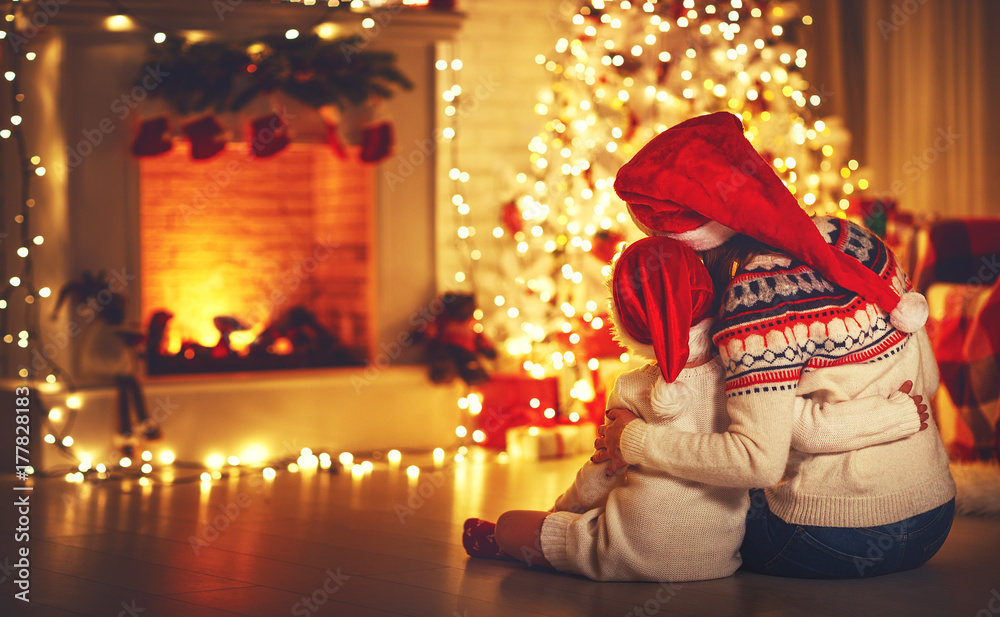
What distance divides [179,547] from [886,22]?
158 inches

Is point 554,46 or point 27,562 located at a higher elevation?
point 554,46

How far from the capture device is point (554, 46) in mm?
4234

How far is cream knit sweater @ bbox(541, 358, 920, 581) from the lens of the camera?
74.3 inches

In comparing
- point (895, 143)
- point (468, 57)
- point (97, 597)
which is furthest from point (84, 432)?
point (895, 143)

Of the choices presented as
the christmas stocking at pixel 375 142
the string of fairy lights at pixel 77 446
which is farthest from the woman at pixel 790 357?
the christmas stocking at pixel 375 142

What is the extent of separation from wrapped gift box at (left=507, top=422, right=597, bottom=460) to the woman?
1.61m

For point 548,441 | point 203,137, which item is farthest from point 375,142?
point 548,441

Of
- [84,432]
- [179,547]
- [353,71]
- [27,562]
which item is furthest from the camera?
[353,71]

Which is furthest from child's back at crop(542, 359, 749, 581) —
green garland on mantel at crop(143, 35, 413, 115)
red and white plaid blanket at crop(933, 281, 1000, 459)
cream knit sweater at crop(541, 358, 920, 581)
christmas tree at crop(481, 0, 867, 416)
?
green garland on mantel at crop(143, 35, 413, 115)

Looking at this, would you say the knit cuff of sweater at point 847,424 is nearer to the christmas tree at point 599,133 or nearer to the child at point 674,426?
the child at point 674,426

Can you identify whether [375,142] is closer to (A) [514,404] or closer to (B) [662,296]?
(A) [514,404]

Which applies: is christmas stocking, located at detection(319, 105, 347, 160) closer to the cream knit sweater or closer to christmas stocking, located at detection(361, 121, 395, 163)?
christmas stocking, located at detection(361, 121, 395, 163)

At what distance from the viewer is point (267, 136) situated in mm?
3539

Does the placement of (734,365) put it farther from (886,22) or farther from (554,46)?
(886,22)
